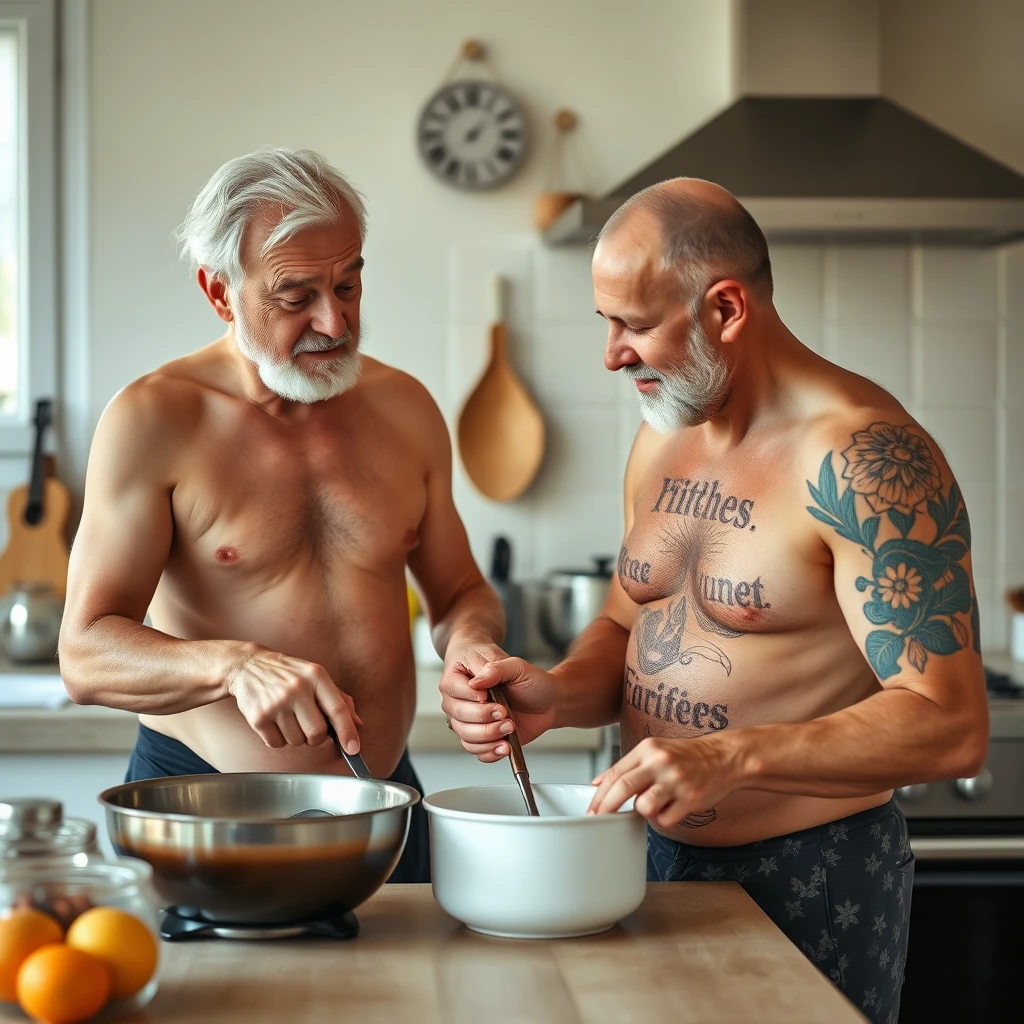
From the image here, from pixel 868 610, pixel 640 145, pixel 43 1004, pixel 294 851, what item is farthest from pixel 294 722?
pixel 640 145

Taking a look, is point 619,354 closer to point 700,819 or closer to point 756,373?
point 756,373

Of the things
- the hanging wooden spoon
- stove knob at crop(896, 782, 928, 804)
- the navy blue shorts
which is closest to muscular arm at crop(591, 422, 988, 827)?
the navy blue shorts

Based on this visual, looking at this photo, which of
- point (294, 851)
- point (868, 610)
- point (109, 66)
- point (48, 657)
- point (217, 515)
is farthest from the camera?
point (109, 66)

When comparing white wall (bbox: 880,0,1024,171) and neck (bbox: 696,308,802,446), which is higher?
white wall (bbox: 880,0,1024,171)

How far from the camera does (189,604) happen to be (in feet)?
5.89

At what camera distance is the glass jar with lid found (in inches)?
42.1

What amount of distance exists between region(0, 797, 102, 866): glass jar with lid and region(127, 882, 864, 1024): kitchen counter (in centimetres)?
15

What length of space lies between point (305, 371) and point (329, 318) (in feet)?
0.26

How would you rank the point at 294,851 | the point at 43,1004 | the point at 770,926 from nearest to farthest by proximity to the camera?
the point at 43,1004
the point at 294,851
the point at 770,926

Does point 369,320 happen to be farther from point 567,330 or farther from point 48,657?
point 48,657

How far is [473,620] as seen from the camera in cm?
187

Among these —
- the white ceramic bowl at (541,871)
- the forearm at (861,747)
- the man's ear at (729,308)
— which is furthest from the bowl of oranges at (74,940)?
the man's ear at (729,308)

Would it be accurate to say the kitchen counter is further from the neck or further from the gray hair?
the gray hair

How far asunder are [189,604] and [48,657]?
1182mm
